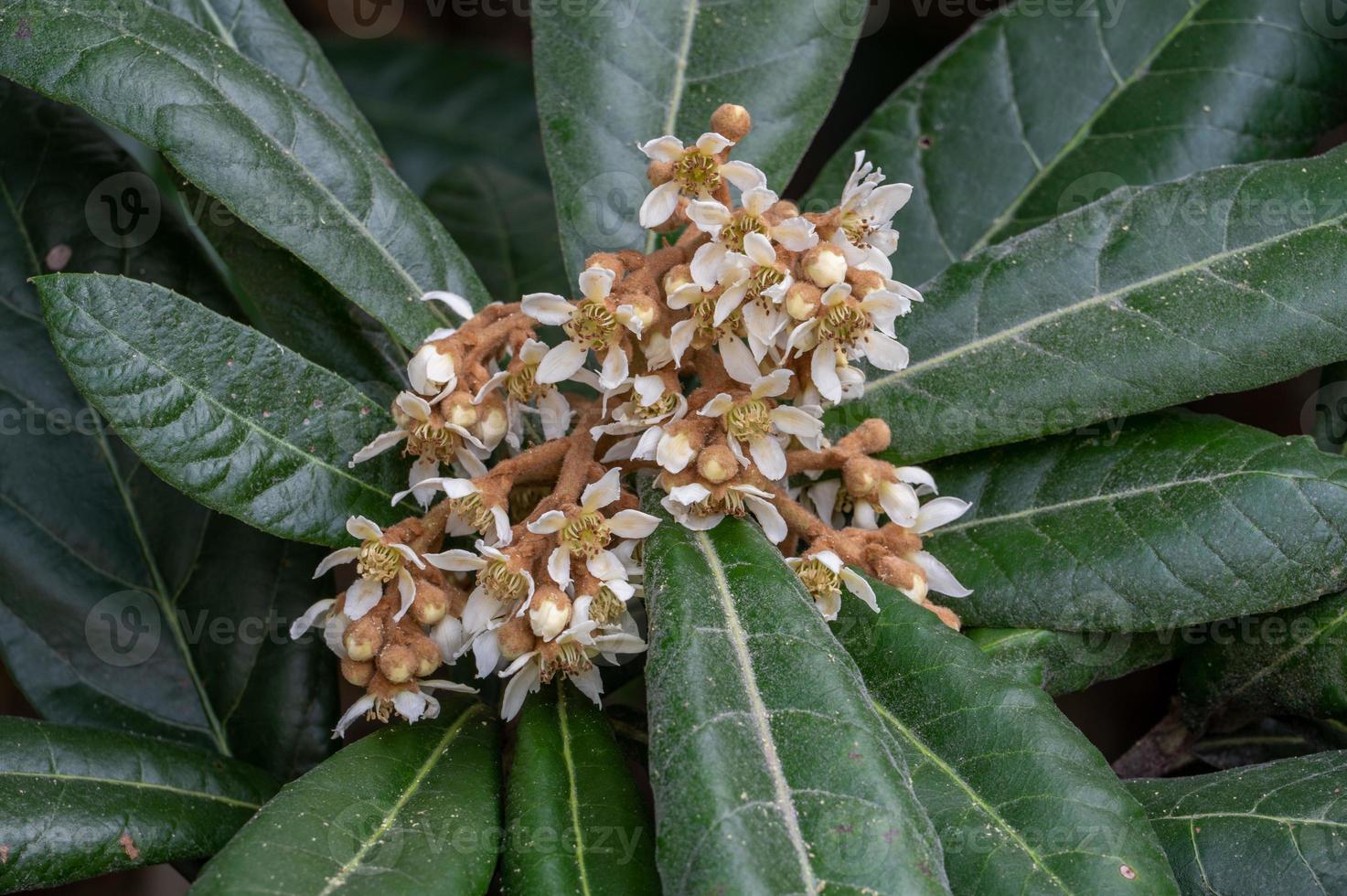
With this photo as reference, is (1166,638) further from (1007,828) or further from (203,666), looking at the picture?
(203,666)

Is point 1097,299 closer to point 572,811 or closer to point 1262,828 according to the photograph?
point 1262,828

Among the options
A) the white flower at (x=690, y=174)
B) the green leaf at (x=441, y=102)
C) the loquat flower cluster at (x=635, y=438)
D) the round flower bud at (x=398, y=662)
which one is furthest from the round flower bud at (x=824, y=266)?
the green leaf at (x=441, y=102)

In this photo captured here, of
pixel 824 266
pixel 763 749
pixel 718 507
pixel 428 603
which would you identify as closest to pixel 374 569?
pixel 428 603

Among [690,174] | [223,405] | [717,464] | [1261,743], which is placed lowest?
[1261,743]

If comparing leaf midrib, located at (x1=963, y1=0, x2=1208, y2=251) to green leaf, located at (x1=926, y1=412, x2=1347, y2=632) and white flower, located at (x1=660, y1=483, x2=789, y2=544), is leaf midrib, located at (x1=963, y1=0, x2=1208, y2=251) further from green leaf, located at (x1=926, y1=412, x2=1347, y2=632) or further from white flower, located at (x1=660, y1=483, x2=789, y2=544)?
white flower, located at (x1=660, y1=483, x2=789, y2=544)

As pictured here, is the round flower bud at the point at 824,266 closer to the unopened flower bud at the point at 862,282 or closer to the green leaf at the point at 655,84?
the unopened flower bud at the point at 862,282

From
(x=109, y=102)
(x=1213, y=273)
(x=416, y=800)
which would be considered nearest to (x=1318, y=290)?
(x=1213, y=273)

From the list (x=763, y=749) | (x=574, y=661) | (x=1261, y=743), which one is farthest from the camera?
(x=1261, y=743)
